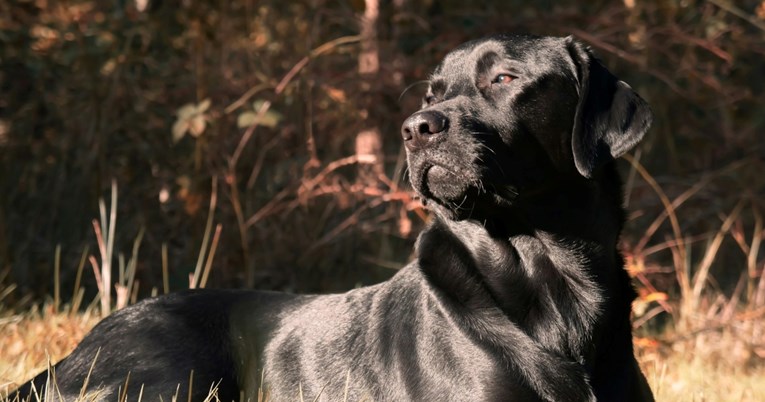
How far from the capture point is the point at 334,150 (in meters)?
7.83

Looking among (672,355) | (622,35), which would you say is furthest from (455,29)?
(672,355)

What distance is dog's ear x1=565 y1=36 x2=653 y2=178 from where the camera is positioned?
3504 mm

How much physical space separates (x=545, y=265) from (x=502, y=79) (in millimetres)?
675

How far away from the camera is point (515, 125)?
3514mm

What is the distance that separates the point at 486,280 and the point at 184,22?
4096mm

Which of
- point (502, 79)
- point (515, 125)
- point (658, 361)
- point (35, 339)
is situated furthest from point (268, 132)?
point (515, 125)

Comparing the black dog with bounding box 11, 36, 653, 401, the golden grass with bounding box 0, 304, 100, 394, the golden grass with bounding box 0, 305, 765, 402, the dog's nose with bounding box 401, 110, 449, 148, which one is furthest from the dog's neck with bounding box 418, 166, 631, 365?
the golden grass with bounding box 0, 304, 100, 394

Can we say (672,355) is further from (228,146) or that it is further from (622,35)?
(228,146)

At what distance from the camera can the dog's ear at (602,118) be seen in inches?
138

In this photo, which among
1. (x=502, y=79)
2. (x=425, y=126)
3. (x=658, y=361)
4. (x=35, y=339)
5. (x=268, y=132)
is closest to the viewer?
(x=425, y=126)

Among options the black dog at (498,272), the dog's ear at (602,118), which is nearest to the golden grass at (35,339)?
the black dog at (498,272)

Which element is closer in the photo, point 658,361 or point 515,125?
point 515,125

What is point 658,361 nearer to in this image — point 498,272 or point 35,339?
point 498,272

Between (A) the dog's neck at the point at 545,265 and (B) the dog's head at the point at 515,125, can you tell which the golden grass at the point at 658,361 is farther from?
(B) the dog's head at the point at 515,125
